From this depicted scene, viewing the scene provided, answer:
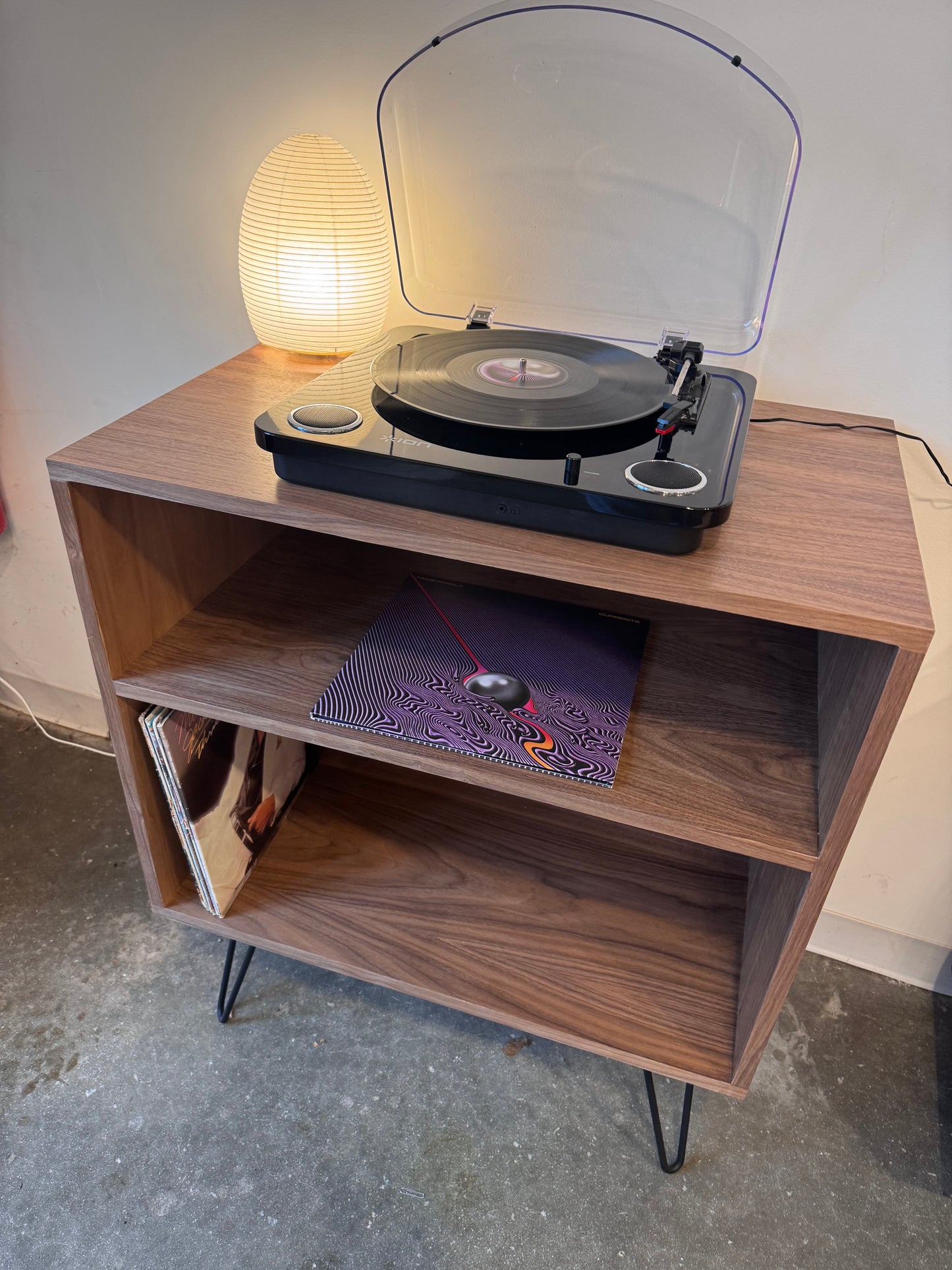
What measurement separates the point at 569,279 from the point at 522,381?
0.23 meters

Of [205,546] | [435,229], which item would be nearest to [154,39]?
[435,229]

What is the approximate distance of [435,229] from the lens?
1.01m

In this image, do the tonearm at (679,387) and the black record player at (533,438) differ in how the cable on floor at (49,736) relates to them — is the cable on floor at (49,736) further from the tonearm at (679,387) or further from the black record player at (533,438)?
the tonearm at (679,387)

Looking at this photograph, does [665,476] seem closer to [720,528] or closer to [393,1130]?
[720,528]

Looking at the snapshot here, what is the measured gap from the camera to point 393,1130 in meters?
1.13

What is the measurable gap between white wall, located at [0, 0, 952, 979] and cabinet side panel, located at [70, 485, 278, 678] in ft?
1.14

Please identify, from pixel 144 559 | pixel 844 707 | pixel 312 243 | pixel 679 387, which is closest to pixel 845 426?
pixel 679 387

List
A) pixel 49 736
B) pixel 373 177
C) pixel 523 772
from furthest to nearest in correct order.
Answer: pixel 49 736, pixel 373 177, pixel 523 772

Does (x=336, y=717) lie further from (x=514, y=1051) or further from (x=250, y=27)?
(x=250, y=27)

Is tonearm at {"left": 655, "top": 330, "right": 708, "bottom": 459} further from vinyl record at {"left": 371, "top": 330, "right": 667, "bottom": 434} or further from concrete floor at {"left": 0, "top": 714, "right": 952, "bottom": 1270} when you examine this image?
concrete floor at {"left": 0, "top": 714, "right": 952, "bottom": 1270}

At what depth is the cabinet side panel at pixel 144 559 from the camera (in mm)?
819

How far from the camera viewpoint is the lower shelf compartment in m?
0.97

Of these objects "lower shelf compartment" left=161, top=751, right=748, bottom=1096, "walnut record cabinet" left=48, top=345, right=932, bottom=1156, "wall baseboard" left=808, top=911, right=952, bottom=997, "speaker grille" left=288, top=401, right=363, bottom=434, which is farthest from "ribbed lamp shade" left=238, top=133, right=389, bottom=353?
"wall baseboard" left=808, top=911, right=952, bottom=997

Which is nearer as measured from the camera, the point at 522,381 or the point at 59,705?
the point at 522,381
